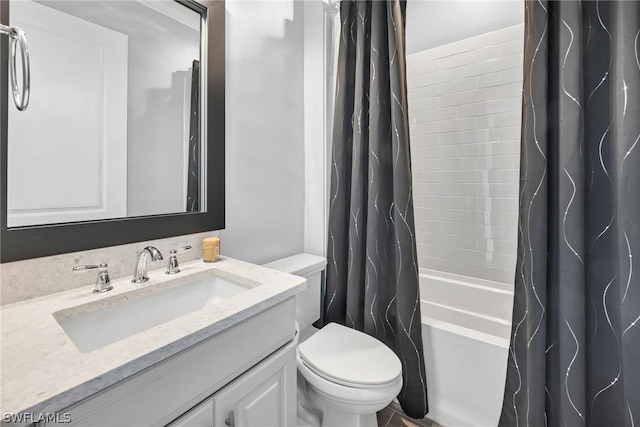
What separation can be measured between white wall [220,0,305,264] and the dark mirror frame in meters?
0.07

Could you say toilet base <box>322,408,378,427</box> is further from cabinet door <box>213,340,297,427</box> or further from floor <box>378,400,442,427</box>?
cabinet door <box>213,340,297,427</box>

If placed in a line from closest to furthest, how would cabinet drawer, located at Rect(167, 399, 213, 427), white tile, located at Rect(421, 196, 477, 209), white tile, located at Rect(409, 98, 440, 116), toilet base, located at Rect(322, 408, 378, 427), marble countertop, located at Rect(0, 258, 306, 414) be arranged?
marble countertop, located at Rect(0, 258, 306, 414) < cabinet drawer, located at Rect(167, 399, 213, 427) < toilet base, located at Rect(322, 408, 378, 427) < white tile, located at Rect(421, 196, 477, 209) < white tile, located at Rect(409, 98, 440, 116)

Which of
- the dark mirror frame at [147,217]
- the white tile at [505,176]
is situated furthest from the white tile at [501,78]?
the dark mirror frame at [147,217]

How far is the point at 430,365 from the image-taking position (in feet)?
4.79

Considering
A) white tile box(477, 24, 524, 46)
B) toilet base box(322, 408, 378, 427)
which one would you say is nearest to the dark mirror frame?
toilet base box(322, 408, 378, 427)

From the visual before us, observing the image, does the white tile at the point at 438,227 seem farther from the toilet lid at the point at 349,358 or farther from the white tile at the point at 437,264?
the toilet lid at the point at 349,358

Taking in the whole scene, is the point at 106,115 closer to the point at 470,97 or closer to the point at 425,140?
the point at 425,140

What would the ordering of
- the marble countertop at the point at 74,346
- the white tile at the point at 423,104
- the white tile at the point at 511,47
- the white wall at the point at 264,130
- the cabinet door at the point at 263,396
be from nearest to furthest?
the marble countertop at the point at 74,346, the cabinet door at the point at 263,396, the white wall at the point at 264,130, the white tile at the point at 511,47, the white tile at the point at 423,104

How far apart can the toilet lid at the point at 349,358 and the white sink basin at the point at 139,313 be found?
47 centimetres

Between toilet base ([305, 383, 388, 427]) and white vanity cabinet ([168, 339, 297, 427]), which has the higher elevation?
white vanity cabinet ([168, 339, 297, 427])

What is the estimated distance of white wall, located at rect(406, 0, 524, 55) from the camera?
1907mm

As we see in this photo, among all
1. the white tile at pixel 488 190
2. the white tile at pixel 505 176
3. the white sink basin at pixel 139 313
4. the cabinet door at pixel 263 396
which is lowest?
the cabinet door at pixel 263 396

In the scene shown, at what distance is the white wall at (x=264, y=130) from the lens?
1433mm

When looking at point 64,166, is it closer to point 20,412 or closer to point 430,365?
point 20,412
